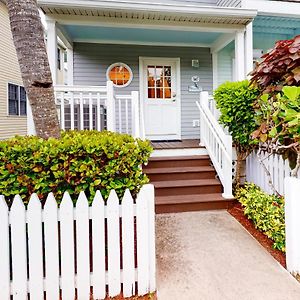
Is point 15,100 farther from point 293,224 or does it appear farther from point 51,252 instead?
point 293,224

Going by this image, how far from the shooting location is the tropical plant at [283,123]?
2.87m

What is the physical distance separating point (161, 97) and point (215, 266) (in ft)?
17.3

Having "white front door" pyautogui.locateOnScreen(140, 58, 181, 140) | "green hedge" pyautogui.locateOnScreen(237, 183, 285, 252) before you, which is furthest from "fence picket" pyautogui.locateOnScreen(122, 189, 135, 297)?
"white front door" pyautogui.locateOnScreen(140, 58, 181, 140)

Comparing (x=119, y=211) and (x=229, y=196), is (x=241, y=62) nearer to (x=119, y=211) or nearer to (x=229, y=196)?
(x=229, y=196)

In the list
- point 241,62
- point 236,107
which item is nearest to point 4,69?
point 241,62

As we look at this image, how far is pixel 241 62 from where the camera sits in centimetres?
573

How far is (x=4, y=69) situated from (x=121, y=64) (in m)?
6.27

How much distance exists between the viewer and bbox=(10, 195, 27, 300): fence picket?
6.67ft

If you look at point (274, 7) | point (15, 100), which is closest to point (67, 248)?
point (274, 7)

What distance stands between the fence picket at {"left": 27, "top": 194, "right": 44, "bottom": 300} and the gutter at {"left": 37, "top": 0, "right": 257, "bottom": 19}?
4.08 m

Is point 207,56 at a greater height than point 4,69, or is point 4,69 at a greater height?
point 4,69

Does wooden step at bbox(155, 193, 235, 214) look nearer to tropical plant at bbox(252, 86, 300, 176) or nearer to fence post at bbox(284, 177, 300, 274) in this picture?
tropical plant at bbox(252, 86, 300, 176)

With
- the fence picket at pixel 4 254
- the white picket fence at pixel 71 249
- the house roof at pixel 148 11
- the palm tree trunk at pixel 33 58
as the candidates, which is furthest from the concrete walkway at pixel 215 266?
the house roof at pixel 148 11

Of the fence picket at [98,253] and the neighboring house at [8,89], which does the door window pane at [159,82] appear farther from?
the neighboring house at [8,89]
